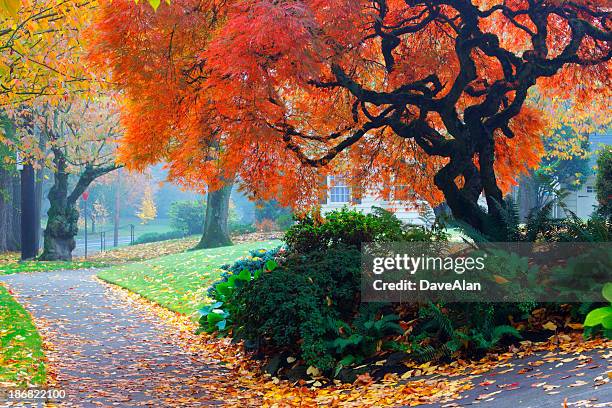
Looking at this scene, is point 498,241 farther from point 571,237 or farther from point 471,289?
point 471,289

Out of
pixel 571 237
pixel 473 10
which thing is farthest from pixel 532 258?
pixel 473 10

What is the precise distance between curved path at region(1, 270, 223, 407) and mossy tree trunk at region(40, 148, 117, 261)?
10813mm

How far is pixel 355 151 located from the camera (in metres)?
12.3

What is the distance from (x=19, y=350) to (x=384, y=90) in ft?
21.0

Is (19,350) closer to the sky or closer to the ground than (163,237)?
closer to the ground

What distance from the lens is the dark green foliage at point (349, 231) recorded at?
9.43 meters

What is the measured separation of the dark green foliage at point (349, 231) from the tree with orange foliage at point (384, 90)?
0.76 meters

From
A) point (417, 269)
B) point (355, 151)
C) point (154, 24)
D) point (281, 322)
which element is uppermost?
point (154, 24)

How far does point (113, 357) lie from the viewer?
9.52 metres

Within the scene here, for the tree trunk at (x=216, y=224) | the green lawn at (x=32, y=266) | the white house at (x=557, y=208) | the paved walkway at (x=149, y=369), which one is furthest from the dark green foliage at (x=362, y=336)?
the white house at (x=557, y=208)

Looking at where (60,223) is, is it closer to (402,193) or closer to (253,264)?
(253,264)

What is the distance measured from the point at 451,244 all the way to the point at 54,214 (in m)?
20.1

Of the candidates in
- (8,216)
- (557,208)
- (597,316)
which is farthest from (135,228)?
(597,316)

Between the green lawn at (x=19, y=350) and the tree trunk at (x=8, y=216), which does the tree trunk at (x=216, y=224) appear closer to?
the tree trunk at (x=8, y=216)
